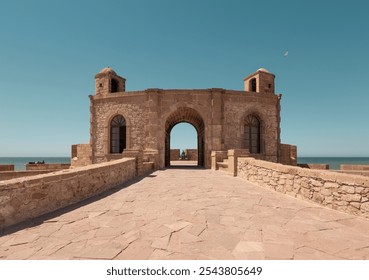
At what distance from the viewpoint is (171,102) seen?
45.4ft

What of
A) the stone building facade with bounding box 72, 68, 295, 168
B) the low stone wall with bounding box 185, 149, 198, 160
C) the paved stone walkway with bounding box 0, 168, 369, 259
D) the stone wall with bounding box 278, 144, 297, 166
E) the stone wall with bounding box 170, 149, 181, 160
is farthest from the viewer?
the low stone wall with bounding box 185, 149, 198, 160

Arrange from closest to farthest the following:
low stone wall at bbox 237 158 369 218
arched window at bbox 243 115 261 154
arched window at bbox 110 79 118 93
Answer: low stone wall at bbox 237 158 369 218 → arched window at bbox 243 115 261 154 → arched window at bbox 110 79 118 93

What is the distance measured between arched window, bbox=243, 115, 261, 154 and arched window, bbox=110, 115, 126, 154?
388 inches

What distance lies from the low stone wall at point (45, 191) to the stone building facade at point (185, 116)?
276 inches

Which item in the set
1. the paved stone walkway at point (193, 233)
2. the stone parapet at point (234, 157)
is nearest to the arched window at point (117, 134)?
the stone parapet at point (234, 157)

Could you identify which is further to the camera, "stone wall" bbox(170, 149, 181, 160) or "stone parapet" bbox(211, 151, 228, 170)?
"stone wall" bbox(170, 149, 181, 160)

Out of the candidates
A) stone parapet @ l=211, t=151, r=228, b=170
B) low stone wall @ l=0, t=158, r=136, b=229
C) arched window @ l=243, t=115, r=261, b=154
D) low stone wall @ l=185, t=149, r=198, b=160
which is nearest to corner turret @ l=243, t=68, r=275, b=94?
arched window @ l=243, t=115, r=261, b=154

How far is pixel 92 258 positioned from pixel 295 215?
391cm

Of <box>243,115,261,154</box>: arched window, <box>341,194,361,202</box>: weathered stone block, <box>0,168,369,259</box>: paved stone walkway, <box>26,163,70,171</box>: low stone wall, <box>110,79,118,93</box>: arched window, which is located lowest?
<box>26,163,70,171</box>: low stone wall

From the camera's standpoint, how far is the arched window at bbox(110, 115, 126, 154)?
15.0 metres

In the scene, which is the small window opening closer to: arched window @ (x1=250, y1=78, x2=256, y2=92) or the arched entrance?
the arched entrance

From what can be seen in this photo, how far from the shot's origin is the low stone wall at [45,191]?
3.49 m

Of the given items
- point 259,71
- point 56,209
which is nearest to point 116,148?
point 56,209

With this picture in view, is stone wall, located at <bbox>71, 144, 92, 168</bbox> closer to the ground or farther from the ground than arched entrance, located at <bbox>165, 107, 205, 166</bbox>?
closer to the ground
